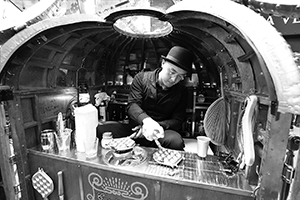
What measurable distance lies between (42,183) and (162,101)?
1547mm

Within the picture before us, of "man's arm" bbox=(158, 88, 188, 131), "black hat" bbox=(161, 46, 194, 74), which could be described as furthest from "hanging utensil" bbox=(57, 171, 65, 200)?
"black hat" bbox=(161, 46, 194, 74)

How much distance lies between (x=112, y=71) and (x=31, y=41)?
204 cm

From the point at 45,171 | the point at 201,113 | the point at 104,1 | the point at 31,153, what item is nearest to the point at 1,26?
the point at 31,153

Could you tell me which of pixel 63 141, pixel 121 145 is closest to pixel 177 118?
pixel 121 145

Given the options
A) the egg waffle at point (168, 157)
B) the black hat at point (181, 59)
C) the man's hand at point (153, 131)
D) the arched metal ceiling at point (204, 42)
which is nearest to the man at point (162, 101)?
the black hat at point (181, 59)

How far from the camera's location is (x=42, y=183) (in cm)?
144

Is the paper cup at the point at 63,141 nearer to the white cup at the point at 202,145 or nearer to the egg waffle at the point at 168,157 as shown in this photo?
Answer: the egg waffle at the point at 168,157

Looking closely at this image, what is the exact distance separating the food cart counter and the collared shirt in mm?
588

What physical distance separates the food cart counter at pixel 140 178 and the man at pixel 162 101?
0.31 m

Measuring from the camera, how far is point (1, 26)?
4.33ft

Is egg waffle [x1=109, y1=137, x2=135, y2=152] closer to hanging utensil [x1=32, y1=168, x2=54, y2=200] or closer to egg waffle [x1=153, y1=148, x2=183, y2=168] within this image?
egg waffle [x1=153, y1=148, x2=183, y2=168]

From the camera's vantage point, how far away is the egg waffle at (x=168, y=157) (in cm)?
125

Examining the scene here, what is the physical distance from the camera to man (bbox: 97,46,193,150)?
1620 millimetres

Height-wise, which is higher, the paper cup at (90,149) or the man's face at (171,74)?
the man's face at (171,74)
